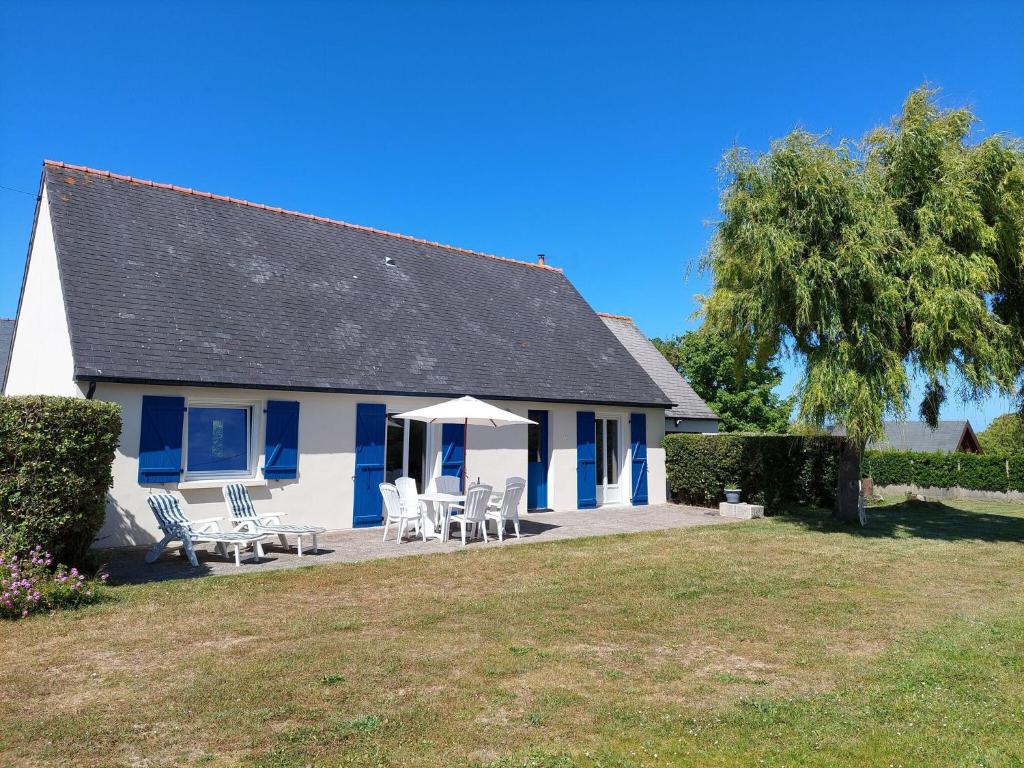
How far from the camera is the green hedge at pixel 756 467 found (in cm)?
1634

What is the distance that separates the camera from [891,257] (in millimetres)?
11461

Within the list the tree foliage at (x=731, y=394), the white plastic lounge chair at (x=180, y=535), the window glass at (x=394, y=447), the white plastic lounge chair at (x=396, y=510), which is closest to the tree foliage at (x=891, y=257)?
the white plastic lounge chair at (x=396, y=510)

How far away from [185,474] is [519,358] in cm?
760

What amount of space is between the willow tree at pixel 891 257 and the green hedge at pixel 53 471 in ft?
32.9

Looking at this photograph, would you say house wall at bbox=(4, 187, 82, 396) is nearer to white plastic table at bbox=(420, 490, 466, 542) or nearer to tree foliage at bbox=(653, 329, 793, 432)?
white plastic table at bbox=(420, 490, 466, 542)

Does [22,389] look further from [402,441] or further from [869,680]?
[869,680]

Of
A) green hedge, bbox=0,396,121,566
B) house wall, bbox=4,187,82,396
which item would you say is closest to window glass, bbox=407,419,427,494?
house wall, bbox=4,187,82,396

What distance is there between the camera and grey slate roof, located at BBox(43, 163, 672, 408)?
1127 centimetres

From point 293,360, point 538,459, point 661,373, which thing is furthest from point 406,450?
point 661,373

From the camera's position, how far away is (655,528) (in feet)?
42.2

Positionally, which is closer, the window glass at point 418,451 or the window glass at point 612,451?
the window glass at point 418,451

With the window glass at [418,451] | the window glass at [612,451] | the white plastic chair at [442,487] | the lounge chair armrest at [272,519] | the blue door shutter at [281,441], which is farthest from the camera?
the window glass at [612,451]

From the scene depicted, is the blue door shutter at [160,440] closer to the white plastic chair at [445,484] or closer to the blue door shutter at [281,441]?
the blue door shutter at [281,441]

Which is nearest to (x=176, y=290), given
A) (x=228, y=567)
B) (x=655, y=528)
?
(x=228, y=567)
